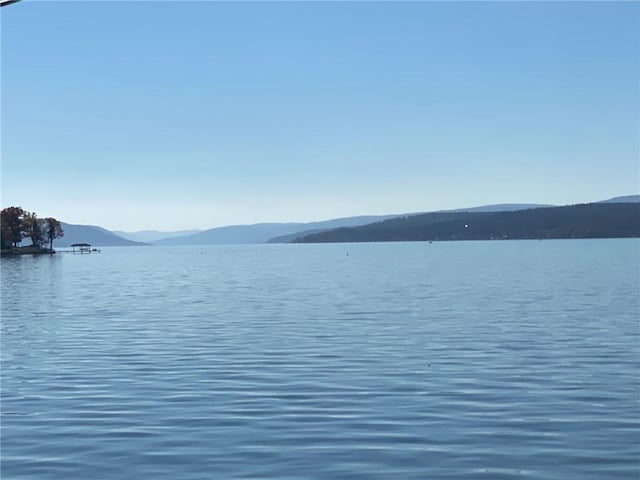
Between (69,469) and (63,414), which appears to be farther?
(63,414)

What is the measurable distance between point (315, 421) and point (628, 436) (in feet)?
26.9

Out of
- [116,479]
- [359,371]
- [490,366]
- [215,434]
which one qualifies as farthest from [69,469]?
[490,366]

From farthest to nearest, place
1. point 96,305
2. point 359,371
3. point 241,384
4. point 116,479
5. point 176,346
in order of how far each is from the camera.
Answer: point 96,305
point 176,346
point 359,371
point 241,384
point 116,479

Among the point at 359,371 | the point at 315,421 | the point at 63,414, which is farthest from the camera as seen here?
the point at 359,371

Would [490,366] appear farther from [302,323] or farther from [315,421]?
[302,323]

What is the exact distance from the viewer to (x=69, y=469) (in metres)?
16.8

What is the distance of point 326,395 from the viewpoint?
23.9 metres

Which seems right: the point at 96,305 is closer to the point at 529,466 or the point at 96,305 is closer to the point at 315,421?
the point at 315,421

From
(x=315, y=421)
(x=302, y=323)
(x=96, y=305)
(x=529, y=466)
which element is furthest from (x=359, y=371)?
(x=96, y=305)

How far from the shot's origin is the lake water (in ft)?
55.7

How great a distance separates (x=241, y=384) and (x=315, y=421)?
626 cm

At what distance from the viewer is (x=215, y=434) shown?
63.1 ft

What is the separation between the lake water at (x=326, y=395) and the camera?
17.0 meters

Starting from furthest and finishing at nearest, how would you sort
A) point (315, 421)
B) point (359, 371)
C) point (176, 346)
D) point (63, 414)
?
point (176, 346), point (359, 371), point (63, 414), point (315, 421)
